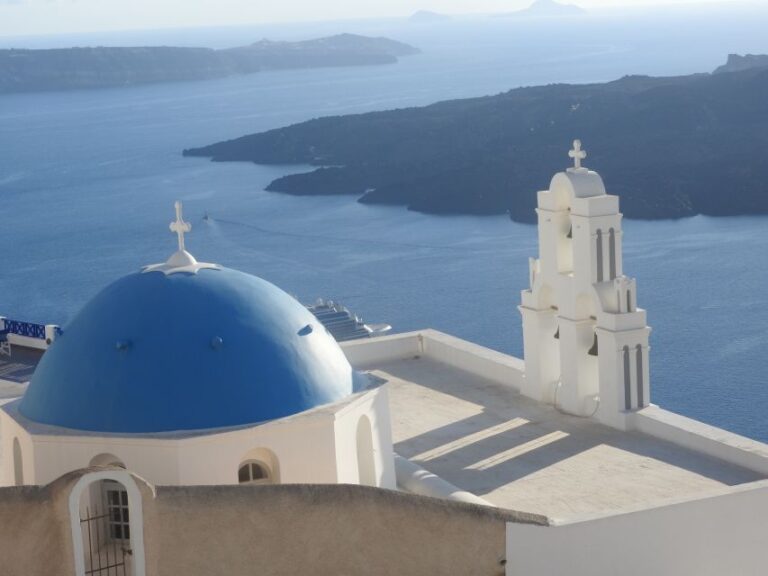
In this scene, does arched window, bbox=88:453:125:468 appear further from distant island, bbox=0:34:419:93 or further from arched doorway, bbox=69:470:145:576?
distant island, bbox=0:34:419:93

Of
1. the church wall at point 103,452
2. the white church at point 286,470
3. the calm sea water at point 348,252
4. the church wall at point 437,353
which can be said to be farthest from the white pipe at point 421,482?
the calm sea water at point 348,252

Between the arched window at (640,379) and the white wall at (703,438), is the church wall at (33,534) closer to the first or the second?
the white wall at (703,438)

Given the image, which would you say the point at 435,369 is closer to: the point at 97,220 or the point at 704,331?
the point at 704,331

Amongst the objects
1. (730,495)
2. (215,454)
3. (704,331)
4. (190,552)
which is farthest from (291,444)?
(704,331)

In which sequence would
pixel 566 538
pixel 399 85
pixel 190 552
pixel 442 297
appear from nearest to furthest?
pixel 190 552 < pixel 566 538 < pixel 442 297 < pixel 399 85

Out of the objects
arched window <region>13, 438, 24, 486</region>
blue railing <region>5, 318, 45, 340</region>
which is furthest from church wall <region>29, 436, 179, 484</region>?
blue railing <region>5, 318, 45, 340</region>

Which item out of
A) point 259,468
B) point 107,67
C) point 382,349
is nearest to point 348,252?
point 382,349
